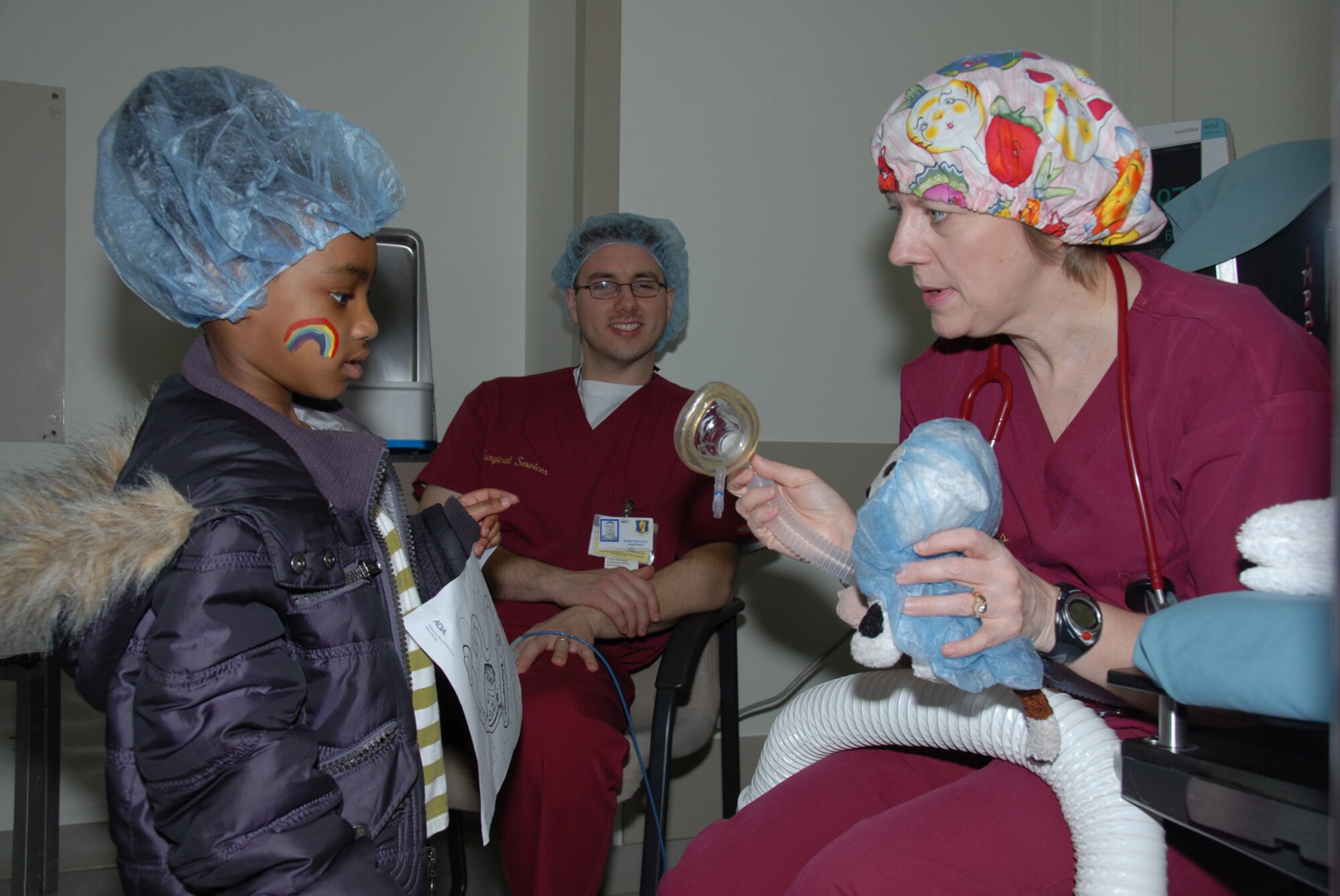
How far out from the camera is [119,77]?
2652mm

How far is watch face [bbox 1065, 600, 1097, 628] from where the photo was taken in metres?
0.97

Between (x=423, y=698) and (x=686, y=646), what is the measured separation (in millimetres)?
686

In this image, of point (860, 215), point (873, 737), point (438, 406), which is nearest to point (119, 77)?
point (438, 406)

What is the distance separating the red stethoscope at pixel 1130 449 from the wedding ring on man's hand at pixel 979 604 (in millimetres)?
260

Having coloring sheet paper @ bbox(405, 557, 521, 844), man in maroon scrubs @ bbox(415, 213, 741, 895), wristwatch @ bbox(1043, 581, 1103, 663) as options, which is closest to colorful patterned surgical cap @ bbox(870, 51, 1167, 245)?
wristwatch @ bbox(1043, 581, 1103, 663)

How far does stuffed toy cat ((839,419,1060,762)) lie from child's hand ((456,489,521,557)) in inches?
26.4

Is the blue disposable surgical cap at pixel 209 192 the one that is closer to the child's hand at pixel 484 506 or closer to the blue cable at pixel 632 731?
the child's hand at pixel 484 506

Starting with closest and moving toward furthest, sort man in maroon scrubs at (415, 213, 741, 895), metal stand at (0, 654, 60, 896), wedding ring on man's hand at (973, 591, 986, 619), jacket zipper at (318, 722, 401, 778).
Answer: wedding ring on man's hand at (973, 591, 986, 619)
jacket zipper at (318, 722, 401, 778)
man in maroon scrubs at (415, 213, 741, 895)
metal stand at (0, 654, 60, 896)

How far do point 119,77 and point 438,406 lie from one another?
127 cm

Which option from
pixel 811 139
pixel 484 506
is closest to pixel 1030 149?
pixel 484 506

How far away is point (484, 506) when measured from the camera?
1.46m

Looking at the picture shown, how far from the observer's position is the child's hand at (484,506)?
145cm

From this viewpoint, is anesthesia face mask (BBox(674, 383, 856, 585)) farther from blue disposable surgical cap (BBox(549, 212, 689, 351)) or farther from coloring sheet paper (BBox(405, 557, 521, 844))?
blue disposable surgical cap (BBox(549, 212, 689, 351))

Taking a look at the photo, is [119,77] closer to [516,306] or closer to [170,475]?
[516,306]
